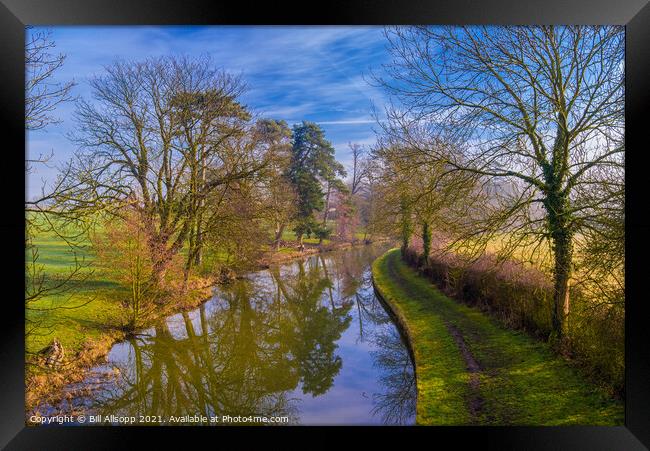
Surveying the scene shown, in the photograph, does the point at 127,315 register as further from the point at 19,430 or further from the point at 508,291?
the point at 508,291

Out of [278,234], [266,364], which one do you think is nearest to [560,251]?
[266,364]

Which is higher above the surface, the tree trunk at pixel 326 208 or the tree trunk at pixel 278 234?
the tree trunk at pixel 326 208

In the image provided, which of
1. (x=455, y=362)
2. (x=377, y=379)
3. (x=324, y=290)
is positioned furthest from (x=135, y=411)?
(x=455, y=362)

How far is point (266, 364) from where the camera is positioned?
4.56 meters

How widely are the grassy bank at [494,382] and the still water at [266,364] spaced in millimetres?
334

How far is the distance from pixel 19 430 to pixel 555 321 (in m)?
6.27

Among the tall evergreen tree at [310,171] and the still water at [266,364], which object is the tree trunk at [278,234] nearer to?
the tall evergreen tree at [310,171]

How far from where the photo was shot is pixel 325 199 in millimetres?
5551

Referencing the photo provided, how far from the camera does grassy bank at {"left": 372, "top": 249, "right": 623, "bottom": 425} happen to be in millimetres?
3613

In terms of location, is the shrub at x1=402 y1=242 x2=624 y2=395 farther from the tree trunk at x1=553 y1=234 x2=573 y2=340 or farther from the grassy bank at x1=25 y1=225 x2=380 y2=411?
the grassy bank at x1=25 y1=225 x2=380 y2=411

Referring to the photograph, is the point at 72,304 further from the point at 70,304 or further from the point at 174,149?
the point at 174,149

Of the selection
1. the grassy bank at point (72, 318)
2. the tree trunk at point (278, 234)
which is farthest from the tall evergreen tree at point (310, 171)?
the grassy bank at point (72, 318)

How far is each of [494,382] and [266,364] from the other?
2.85m
